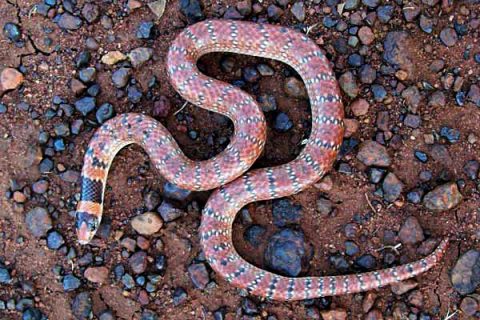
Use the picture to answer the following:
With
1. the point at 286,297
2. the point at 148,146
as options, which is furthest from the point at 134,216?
the point at 286,297

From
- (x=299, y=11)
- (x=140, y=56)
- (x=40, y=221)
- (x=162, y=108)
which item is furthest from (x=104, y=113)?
(x=299, y=11)

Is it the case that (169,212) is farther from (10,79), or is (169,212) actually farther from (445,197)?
(445,197)

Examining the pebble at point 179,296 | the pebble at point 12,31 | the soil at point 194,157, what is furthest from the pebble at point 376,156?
the pebble at point 12,31

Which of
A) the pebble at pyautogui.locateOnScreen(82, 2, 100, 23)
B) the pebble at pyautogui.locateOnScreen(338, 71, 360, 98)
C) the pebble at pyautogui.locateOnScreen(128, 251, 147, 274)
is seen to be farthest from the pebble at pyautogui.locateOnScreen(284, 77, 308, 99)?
the pebble at pyautogui.locateOnScreen(128, 251, 147, 274)

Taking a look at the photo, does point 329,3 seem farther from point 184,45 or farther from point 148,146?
point 148,146

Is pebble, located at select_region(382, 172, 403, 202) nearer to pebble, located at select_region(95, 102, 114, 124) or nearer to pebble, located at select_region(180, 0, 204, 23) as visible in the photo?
pebble, located at select_region(180, 0, 204, 23)

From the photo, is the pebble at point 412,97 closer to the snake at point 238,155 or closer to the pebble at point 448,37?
the pebble at point 448,37
